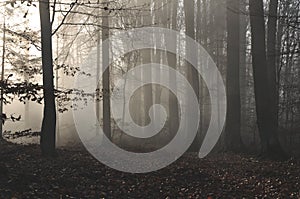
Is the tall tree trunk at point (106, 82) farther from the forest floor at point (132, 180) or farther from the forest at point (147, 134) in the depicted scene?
the forest floor at point (132, 180)

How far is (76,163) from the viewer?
37.6 feet

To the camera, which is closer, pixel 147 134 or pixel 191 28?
pixel 191 28

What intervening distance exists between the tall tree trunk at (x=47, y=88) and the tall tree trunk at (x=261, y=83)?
7.28 meters

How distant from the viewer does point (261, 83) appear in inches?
579

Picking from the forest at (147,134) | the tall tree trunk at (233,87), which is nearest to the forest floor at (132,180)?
the forest at (147,134)

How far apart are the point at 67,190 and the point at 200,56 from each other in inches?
1081

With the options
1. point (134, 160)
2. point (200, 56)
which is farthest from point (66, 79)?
point (134, 160)

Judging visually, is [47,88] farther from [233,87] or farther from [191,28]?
[191,28]

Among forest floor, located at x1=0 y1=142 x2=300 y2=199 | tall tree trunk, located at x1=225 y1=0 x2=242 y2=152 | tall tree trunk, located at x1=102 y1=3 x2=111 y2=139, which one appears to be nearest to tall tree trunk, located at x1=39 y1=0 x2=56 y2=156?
forest floor, located at x1=0 y1=142 x2=300 y2=199

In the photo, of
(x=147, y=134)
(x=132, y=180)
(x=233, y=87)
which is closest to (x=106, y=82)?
(x=233, y=87)

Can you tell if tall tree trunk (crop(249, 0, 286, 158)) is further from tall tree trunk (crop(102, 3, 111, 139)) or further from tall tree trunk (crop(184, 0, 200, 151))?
tall tree trunk (crop(102, 3, 111, 139))

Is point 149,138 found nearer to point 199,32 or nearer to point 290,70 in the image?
point 199,32

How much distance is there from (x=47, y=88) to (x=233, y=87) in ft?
32.6

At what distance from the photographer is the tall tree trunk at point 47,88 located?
12234mm
